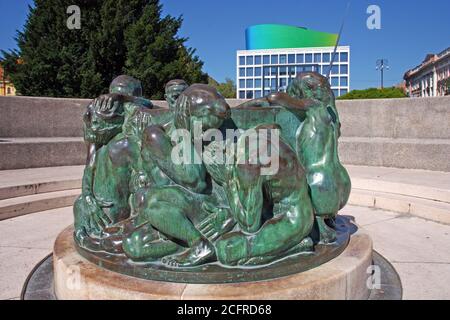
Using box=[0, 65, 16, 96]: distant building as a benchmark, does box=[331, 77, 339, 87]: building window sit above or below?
above

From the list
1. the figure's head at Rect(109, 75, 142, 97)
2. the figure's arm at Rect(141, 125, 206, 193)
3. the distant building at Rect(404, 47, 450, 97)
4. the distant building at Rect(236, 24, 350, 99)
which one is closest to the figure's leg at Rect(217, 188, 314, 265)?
the figure's arm at Rect(141, 125, 206, 193)

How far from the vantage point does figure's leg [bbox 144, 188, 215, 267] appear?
2.35 meters

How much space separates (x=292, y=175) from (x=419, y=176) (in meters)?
4.89

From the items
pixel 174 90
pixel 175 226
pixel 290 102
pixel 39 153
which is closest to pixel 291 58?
pixel 39 153

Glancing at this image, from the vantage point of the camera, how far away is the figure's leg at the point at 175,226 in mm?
2354

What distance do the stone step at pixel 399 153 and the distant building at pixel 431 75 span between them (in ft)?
187

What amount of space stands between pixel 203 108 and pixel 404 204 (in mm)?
3634

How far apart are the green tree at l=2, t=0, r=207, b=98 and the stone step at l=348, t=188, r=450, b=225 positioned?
50.8ft

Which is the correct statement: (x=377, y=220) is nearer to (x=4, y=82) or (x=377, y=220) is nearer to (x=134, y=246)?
(x=134, y=246)

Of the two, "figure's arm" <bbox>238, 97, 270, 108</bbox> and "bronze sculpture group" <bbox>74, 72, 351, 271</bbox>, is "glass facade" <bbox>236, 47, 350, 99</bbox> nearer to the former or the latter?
"figure's arm" <bbox>238, 97, 270, 108</bbox>

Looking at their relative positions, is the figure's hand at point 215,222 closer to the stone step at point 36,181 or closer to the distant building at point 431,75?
the stone step at point 36,181

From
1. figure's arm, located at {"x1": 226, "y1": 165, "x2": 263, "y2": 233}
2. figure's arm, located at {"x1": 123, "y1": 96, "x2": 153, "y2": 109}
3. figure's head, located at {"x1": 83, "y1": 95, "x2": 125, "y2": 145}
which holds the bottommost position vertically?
figure's arm, located at {"x1": 226, "y1": 165, "x2": 263, "y2": 233}

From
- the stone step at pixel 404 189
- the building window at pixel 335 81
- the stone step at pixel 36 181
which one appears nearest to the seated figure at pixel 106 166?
the stone step at pixel 36 181
